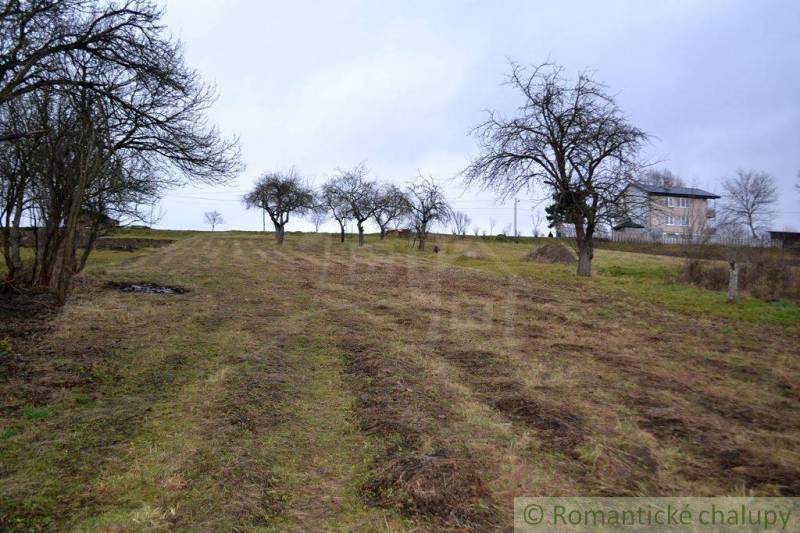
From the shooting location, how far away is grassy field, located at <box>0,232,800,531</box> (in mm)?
2924

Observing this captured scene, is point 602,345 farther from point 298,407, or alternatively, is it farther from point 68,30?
point 68,30

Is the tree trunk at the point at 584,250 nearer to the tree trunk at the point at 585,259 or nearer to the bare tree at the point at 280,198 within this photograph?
the tree trunk at the point at 585,259

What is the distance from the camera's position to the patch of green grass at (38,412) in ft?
13.6

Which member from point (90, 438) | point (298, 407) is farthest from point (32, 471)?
point (298, 407)

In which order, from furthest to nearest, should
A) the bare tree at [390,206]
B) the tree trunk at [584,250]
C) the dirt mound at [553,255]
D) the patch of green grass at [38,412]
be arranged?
1. the bare tree at [390,206]
2. the dirt mound at [553,255]
3. the tree trunk at [584,250]
4. the patch of green grass at [38,412]

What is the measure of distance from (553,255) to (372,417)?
26276 millimetres

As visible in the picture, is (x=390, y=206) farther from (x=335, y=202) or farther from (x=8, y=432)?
(x=8, y=432)

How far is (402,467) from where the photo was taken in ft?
10.8

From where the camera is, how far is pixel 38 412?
4227mm

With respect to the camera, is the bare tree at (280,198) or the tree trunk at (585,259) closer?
the tree trunk at (585,259)

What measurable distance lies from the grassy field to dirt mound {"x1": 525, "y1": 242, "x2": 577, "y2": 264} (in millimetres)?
19083

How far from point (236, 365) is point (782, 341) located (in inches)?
352

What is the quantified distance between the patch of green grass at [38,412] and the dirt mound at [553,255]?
27012 millimetres

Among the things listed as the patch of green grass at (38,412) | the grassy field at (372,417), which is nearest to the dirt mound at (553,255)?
the grassy field at (372,417)
